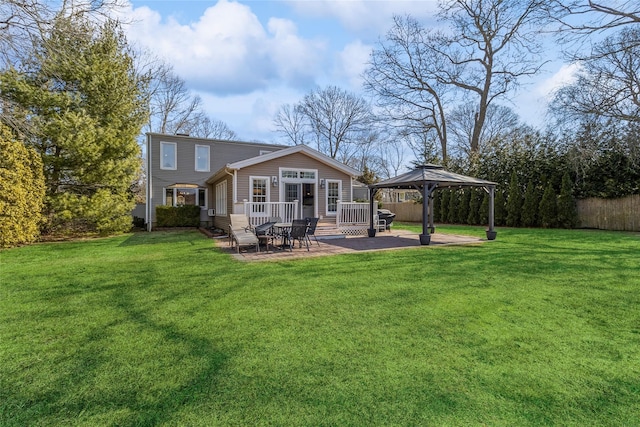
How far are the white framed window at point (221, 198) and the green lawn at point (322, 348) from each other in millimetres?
8051

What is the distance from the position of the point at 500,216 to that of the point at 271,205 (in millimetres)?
→ 12392

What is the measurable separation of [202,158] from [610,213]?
19822mm

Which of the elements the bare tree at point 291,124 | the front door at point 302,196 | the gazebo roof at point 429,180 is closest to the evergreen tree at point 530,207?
the gazebo roof at point 429,180

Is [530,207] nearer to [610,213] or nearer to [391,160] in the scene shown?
[610,213]

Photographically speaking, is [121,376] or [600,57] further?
[600,57]

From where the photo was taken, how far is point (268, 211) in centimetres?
1177

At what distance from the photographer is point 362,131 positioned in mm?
31219

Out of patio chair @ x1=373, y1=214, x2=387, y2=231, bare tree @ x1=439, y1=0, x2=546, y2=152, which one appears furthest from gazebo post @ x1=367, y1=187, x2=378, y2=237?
bare tree @ x1=439, y1=0, x2=546, y2=152

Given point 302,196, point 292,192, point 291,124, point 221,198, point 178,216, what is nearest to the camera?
point 292,192

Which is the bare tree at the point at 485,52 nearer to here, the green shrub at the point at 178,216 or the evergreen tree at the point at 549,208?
the evergreen tree at the point at 549,208

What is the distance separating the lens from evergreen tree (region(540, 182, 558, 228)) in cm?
1496

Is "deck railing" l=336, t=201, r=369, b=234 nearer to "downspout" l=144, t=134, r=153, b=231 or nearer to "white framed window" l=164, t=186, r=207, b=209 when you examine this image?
"white framed window" l=164, t=186, r=207, b=209

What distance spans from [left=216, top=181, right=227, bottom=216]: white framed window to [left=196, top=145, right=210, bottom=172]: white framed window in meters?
2.77

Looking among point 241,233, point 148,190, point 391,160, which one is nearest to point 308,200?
point 241,233
